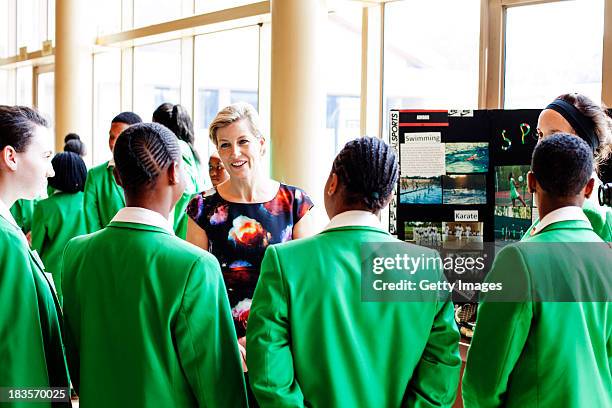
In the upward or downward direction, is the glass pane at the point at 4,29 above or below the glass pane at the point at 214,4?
above

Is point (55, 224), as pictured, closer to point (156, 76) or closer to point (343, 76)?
point (343, 76)

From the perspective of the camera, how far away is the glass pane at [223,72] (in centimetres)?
677

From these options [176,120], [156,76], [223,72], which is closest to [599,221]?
[176,120]

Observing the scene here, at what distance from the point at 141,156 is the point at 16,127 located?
447mm

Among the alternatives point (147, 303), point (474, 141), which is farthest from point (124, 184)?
point (474, 141)

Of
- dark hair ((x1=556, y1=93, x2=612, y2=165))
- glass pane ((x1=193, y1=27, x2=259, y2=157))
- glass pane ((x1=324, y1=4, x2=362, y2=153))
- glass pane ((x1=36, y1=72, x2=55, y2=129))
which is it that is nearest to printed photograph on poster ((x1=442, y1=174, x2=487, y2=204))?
dark hair ((x1=556, y1=93, x2=612, y2=165))

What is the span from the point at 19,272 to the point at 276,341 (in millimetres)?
679

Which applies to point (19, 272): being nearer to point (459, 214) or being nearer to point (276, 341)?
point (276, 341)

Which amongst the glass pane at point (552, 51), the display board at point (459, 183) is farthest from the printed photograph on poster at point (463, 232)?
the glass pane at point (552, 51)

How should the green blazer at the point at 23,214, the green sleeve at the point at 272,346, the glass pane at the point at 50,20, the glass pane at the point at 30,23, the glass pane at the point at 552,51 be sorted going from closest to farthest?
the green sleeve at the point at 272,346 → the glass pane at the point at 552,51 → the green blazer at the point at 23,214 → the glass pane at the point at 50,20 → the glass pane at the point at 30,23

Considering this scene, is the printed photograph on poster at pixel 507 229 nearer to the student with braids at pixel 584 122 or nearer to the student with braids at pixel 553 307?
the student with braids at pixel 584 122

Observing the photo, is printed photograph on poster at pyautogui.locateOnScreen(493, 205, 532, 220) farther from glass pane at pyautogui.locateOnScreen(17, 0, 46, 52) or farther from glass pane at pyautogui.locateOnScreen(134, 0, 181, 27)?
glass pane at pyautogui.locateOnScreen(17, 0, 46, 52)

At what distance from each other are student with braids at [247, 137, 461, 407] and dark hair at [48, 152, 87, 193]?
3.28m

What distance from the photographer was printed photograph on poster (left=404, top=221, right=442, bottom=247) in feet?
9.49
